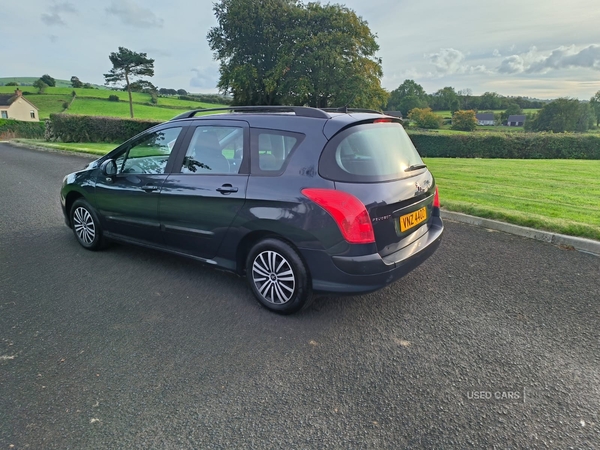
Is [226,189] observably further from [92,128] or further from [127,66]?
[127,66]

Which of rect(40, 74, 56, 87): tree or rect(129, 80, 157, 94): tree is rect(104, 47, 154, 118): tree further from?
rect(40, 74, 56, 87): tree

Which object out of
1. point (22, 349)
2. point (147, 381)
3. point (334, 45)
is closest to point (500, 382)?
point (147, 381)

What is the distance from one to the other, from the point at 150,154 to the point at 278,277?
2225 mm

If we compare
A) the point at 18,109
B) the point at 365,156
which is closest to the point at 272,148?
the point at 365,156

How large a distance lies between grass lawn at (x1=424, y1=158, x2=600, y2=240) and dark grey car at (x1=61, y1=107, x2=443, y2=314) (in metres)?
2.58

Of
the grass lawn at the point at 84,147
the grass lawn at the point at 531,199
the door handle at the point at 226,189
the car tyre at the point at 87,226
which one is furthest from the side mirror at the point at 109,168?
the grass lawn at the point at 84,147

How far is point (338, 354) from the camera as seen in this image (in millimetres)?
2688

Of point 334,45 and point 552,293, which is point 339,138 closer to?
point 552,293

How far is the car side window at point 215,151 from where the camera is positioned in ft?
11.2

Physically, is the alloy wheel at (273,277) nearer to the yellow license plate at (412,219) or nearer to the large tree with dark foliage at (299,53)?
the yellow license plate at (412,219)

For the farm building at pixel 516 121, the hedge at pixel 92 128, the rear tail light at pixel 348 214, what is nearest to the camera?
the rear tail light at pixel 348 214

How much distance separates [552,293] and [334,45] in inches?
1316

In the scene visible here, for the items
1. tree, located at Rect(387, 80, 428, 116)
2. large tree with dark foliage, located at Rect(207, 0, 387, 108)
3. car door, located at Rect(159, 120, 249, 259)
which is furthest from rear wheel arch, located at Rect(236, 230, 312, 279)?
tree, located at Rect(387, 80, 428, 116)

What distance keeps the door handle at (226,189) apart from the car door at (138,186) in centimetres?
88
